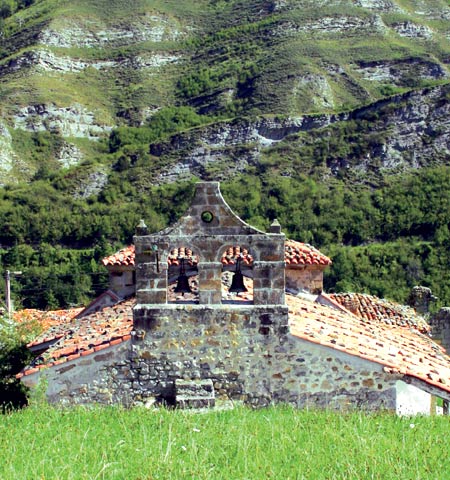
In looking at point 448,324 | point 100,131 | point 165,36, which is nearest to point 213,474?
point 448,324

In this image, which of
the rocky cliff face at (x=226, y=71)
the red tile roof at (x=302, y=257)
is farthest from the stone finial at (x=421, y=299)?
the rocky cliff face at (x=226, y=71)

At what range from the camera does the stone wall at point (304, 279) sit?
14367 mm

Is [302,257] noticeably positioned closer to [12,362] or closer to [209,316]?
[209,316]

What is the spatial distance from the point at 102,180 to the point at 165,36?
50.6 metres

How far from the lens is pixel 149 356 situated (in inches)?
Result: 389

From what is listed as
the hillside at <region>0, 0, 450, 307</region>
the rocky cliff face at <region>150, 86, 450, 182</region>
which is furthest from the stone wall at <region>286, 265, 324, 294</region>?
the rocky cliff face at <region>150, 86, 450, 182</region>

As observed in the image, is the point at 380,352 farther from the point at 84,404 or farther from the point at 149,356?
the point at 84,404

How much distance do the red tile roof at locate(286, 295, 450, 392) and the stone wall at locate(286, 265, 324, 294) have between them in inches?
18.0

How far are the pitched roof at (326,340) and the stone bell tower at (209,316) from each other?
A: 1.30 feet

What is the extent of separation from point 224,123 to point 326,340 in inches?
3276

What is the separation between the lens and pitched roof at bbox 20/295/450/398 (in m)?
9.81

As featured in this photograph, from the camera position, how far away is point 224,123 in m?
91.9

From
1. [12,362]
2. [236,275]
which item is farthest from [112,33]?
[236,275]

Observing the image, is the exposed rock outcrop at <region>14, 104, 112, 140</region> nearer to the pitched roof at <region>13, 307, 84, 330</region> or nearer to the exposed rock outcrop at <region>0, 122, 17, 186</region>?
the exposed rock outcrop at <region>0, 122, 17, 186</region>
